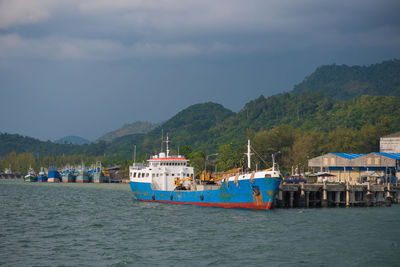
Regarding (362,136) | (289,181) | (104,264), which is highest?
(362,136)

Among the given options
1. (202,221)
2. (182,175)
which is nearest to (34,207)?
(182,175)

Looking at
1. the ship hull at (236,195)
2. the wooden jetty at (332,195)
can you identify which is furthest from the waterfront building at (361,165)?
the ship hull at (236,195)

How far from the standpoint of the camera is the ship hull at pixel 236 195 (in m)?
54.6

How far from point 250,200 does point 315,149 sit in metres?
76.8

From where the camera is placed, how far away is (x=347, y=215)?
54.9 meters

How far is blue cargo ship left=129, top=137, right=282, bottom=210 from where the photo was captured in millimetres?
54906

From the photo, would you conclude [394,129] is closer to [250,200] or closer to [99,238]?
[250,200]

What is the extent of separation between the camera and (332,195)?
2699 inches

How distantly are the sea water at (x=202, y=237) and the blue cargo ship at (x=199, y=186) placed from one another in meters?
1.87

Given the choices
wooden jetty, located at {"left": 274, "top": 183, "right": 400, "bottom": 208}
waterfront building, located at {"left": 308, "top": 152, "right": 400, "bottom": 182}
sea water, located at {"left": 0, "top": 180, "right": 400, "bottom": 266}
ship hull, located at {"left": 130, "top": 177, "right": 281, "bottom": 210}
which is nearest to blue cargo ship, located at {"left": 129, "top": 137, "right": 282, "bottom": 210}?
ship hull, located at {"left": 130, "top": 177, "right": 281, "bottom": 210}

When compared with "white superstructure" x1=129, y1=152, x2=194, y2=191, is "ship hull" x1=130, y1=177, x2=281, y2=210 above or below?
below

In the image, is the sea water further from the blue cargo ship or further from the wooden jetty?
the wooden jetty

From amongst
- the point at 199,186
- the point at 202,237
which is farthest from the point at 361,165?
the point at 202,237

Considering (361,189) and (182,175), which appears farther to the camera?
(182,175)
